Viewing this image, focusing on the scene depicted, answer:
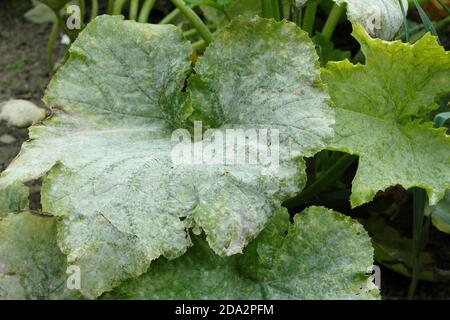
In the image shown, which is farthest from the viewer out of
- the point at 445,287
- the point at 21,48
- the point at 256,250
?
the point at 21,48

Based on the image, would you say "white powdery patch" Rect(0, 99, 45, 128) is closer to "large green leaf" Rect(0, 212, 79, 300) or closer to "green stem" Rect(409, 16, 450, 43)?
"large green leaf" Rect(0, 212, 79, 300)

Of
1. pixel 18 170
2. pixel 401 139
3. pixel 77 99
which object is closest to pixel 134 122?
pixel 77 99

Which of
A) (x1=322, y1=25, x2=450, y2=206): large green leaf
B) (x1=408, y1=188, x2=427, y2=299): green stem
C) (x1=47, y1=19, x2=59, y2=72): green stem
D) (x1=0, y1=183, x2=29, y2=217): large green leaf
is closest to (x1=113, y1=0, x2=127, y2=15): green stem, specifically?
(x1=47, y1=19, x2=59, y2=72): green stem

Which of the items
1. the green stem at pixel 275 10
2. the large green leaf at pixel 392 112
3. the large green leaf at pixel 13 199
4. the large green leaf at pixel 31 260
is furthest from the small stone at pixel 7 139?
the large green leaf at pixel 392 112

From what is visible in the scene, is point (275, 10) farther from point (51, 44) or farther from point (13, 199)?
point (51, 44)

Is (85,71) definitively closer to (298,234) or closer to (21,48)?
(298,234)

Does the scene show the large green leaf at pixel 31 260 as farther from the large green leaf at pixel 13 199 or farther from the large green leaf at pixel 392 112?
the large green leaf at pixel 392 112

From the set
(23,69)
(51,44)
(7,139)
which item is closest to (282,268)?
(7,139)
